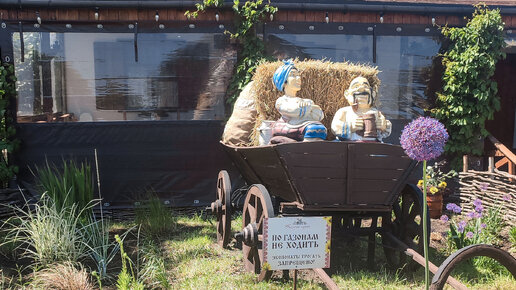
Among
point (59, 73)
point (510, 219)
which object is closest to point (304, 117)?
point (510, 219)

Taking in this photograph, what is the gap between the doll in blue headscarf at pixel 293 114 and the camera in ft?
13.9

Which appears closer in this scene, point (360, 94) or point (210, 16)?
point (360, 94)

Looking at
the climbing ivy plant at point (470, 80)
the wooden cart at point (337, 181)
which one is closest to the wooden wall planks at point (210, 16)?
the climbing ivy plant at point (470, 80)

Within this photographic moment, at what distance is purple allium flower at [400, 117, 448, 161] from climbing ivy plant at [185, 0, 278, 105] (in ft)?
13.5

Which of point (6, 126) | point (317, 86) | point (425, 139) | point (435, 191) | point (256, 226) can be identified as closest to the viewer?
point (425, 139)

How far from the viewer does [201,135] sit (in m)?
7.02

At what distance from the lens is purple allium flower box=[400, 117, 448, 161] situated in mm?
2652

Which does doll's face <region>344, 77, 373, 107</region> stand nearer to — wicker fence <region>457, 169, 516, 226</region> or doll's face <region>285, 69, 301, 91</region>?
doll's face <region>285, 69, 301, 91</region>

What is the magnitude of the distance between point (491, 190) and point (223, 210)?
3.26 m

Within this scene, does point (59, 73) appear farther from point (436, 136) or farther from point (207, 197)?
point (436, 136)

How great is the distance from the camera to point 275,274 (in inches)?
169

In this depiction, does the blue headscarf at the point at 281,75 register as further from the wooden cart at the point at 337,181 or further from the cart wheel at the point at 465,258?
the cart wheel at the point at 465,258

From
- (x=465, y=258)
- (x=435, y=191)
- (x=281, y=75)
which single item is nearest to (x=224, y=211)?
(x=281, y=75)

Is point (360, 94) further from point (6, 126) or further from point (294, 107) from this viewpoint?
point (6, 126)
